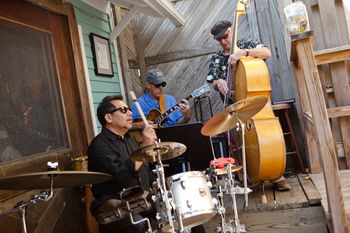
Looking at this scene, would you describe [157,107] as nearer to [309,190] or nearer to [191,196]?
[309,190]

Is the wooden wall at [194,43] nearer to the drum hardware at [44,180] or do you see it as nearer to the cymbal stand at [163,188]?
the cymbal stand at [163,188]

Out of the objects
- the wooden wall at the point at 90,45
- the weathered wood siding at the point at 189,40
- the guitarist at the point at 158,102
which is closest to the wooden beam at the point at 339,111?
the guitarist at the point at 158,102

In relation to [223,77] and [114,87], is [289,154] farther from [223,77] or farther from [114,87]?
[114,87]

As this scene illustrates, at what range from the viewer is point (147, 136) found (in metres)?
2.55

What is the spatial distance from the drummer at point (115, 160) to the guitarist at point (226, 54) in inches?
40.7

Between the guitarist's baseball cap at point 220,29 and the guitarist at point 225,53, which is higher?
the guitarist's baseball cap at point 220,29

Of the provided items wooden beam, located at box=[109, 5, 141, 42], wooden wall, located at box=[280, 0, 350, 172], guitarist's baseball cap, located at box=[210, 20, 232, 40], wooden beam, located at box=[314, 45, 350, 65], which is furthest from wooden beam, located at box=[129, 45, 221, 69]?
wooden beam, located at box=[314, 45, 350, 65]

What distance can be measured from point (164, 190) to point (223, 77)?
228cm

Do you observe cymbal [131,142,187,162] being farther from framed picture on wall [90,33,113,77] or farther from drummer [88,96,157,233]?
framed picture on wall [90,33,113,77]

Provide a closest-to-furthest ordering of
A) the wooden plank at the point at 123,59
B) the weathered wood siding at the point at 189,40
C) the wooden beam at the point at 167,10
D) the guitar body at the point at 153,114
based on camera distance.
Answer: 1. the guitar body at the point at 153,114
2. the wooden beam at the point at 167,10
3. the wooden plank at the point at 123,59
4. the weathered wood siding at the point at 189,40

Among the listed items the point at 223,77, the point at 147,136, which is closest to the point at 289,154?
the point at 223,77

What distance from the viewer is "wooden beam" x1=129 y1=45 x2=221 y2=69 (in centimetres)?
549

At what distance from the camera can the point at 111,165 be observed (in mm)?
2818

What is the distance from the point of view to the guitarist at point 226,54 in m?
3.30
